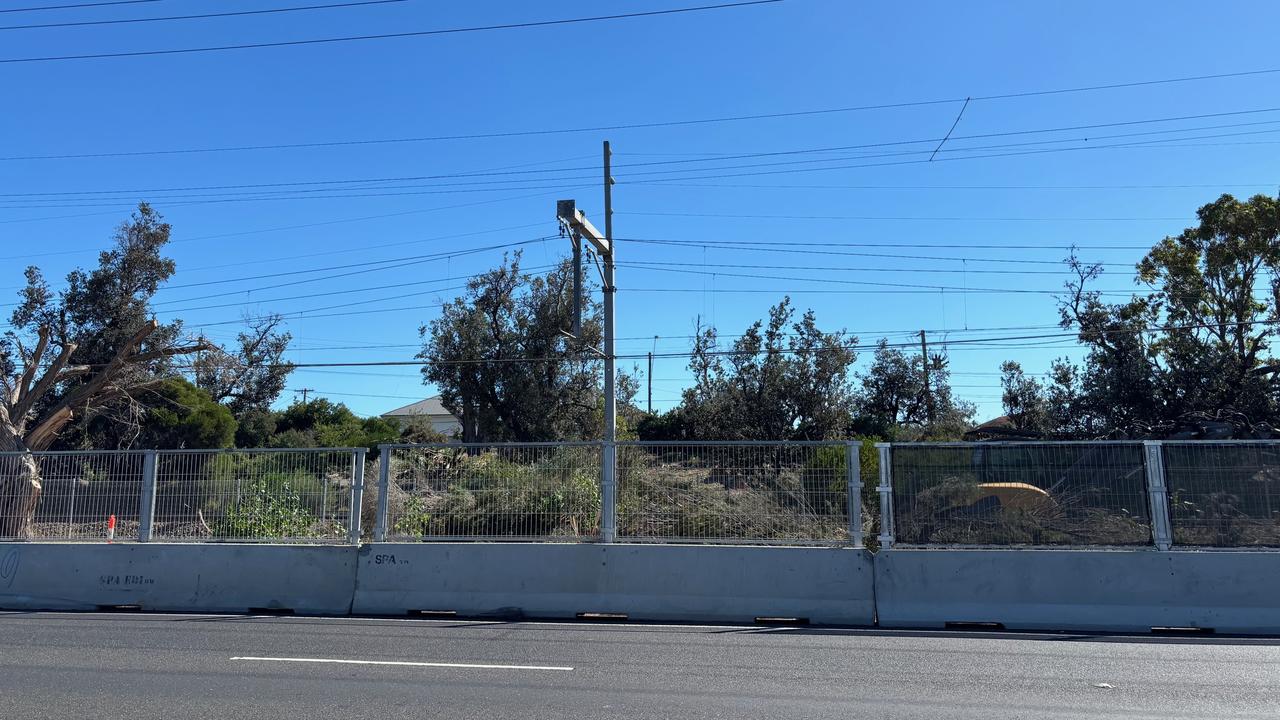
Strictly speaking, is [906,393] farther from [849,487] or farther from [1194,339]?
[849,487]

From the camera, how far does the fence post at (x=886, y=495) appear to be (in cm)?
1088

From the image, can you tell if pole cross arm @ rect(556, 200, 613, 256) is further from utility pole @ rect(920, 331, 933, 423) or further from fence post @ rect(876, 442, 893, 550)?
utility pole @ rect(920, 331, 933, 423)

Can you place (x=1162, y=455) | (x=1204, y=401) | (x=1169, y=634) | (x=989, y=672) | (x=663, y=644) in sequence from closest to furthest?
(x=989, y=672) < (x=663, y=644) < (x=1169, y=634) < (x=1162, y=455) < (x=1204, y=401)

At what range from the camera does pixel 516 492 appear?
11.8 m

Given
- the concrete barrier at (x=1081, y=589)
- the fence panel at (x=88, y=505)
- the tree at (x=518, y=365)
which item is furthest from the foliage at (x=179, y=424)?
the concrete barrier at (x=1081, y=589)

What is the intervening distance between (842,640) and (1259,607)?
15.9ft

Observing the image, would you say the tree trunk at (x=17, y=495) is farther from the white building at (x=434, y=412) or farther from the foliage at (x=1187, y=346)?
the white building at (x=434, y=412)

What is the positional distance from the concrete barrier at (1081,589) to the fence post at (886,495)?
214 millimetres

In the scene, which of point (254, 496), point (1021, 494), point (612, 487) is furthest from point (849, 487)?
point (254, 496)

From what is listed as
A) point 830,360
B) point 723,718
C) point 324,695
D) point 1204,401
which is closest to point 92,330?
point 830,360

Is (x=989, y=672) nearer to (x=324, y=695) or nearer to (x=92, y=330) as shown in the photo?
(x=324, y=695)

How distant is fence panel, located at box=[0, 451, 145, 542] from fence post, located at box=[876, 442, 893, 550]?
10284mm

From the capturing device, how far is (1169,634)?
32.5 ft

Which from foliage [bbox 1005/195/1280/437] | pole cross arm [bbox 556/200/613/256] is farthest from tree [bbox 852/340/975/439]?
pole cross arm [bbox 556/200/613/256]
